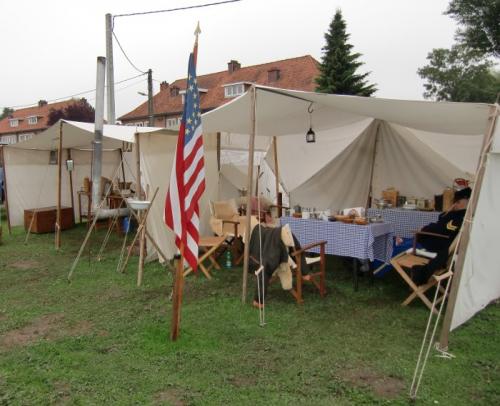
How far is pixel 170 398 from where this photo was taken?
2.49m

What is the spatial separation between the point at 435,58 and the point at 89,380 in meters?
29.3

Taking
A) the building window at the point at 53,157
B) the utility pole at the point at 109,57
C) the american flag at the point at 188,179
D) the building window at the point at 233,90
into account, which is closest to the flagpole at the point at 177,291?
the american flag at the point at 188,179

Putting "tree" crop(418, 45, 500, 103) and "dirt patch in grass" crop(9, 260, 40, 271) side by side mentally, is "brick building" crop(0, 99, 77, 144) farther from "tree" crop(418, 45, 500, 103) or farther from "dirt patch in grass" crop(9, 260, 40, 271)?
"dirt patch in grass" crop(9, 260, 40, 271)

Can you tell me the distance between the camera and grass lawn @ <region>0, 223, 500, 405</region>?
2.55 meters

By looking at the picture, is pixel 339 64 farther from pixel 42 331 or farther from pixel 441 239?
pixel 42 331

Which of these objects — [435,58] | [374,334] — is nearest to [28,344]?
[374,334]

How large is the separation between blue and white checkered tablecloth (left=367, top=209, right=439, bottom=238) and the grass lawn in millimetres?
867

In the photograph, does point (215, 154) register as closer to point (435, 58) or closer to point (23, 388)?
point (23, 388)

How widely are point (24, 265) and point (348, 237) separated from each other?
4586 mm

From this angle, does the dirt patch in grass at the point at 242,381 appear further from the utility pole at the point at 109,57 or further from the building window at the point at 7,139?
the building window at the point at 7,139

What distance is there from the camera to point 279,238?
4.00 meters

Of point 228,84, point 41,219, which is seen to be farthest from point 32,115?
point 41,219

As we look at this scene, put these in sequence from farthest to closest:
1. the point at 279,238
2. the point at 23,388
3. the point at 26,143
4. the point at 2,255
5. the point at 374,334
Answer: the point at 26,143
the point at 2,255
the point at 279,238
the point at 374,334
the point at 23,388

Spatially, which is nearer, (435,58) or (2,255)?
(2,255)
